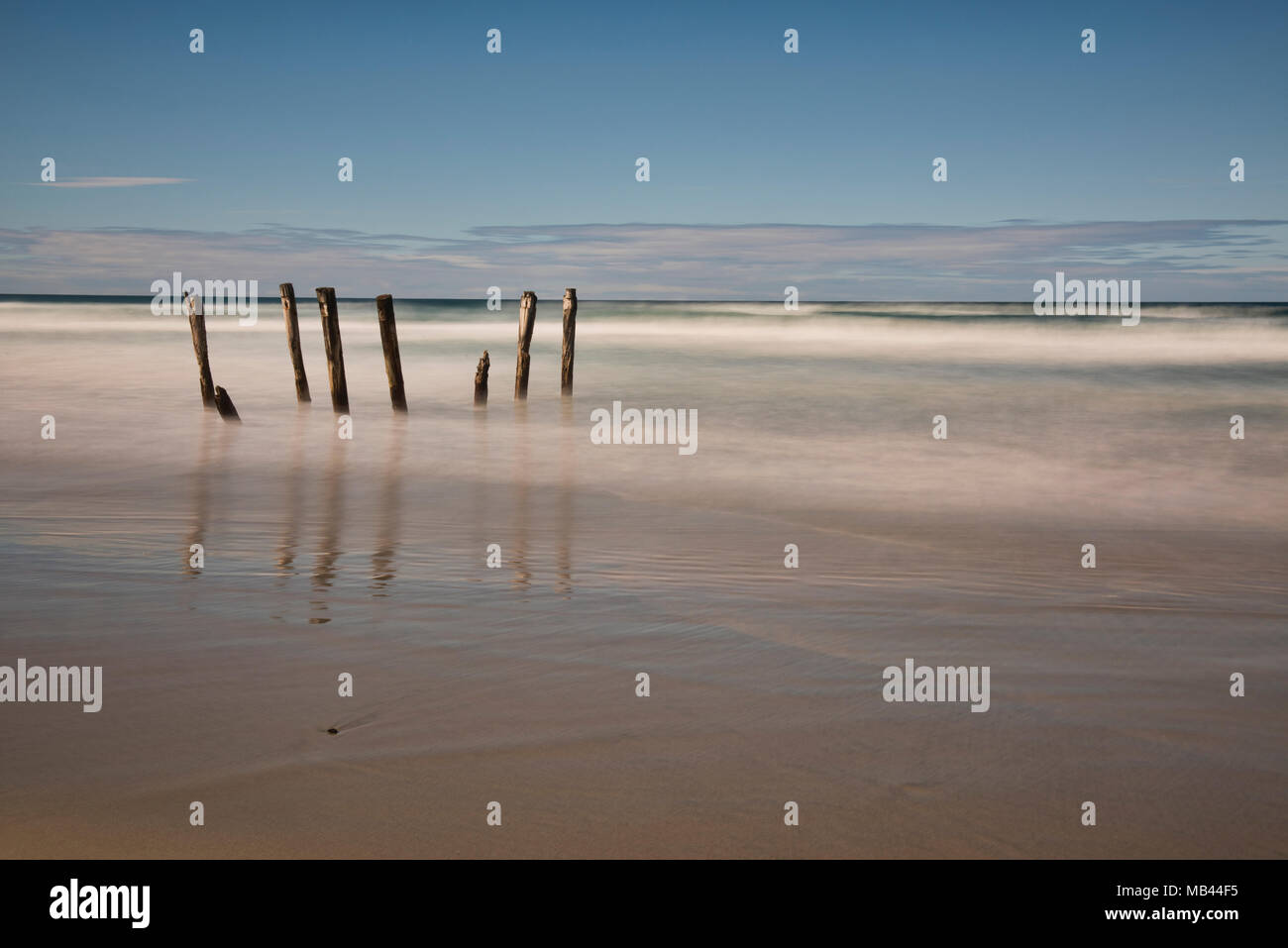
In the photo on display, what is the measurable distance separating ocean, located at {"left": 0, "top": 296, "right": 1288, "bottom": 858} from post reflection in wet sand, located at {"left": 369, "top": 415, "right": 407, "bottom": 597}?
0.06 metres

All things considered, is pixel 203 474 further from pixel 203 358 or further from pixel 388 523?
pixel 203 358

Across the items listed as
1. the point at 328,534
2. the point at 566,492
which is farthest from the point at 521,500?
the point at 328,534

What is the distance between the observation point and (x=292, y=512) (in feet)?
29.9

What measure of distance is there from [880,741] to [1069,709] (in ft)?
3.07

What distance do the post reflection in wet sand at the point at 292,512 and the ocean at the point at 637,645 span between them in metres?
0.05

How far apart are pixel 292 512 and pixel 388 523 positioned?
98 centimetres

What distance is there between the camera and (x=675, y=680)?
4.81 meters

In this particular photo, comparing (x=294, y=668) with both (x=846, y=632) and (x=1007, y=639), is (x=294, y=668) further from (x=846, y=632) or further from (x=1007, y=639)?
(x=1007, y=639)

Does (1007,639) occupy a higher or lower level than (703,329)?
lower

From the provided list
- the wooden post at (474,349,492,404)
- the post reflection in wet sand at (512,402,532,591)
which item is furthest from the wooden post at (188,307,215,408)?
the post reflection in wet sand at (512,402,532,591)

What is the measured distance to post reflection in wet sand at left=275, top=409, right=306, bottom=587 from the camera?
22.7ft

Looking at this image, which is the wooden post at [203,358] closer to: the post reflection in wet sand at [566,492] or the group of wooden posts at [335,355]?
the group of wooden posts at [335,355]

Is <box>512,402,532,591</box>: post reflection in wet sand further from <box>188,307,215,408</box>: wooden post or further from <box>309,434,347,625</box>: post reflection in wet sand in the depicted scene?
<box>188,307,215,408</box>: wooden post

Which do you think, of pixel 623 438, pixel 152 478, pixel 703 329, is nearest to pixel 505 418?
pixel 623 438
